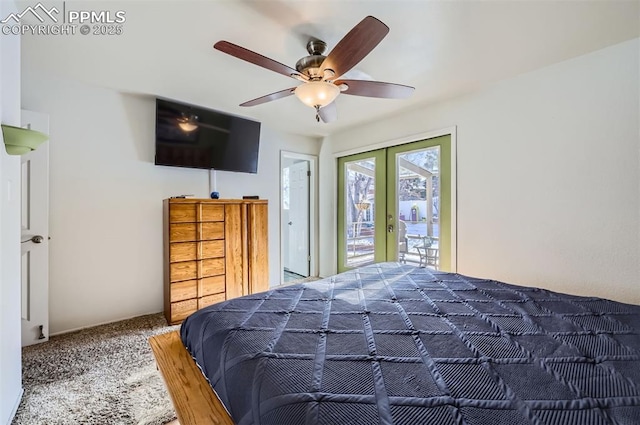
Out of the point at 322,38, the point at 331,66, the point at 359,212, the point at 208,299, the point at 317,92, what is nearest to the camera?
the point at 331,66

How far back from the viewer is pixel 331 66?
1635 millimetres

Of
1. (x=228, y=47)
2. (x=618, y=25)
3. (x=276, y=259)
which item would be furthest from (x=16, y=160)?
(x=618, y=25)

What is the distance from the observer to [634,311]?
4.52 feet

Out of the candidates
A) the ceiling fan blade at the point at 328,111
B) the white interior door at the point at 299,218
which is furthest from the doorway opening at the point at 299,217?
the ceiling fan blade at the point at 328,111

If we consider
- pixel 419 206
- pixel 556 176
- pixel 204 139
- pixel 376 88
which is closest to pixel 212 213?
pixel 204 139

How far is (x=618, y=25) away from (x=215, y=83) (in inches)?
123

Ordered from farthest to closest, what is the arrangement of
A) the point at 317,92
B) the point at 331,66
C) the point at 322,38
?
the point at 322,38, the point at 317,92, the point at 331,66

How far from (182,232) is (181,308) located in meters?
0.79

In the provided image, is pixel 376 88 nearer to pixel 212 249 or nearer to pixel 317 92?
pixel 317 92

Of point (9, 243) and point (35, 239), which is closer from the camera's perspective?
point (9, 243)

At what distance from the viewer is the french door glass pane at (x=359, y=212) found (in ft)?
12.6

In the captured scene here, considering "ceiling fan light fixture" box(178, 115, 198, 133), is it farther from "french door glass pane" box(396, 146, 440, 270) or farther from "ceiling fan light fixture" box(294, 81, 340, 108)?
"french door glass pane" box(396, 146, 440, 270)

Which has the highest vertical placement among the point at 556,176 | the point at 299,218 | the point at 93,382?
the point at 556,176

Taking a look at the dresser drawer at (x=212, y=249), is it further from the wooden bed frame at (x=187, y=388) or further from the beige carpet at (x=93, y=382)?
the wooden bed frame at (x=187, y=388)
